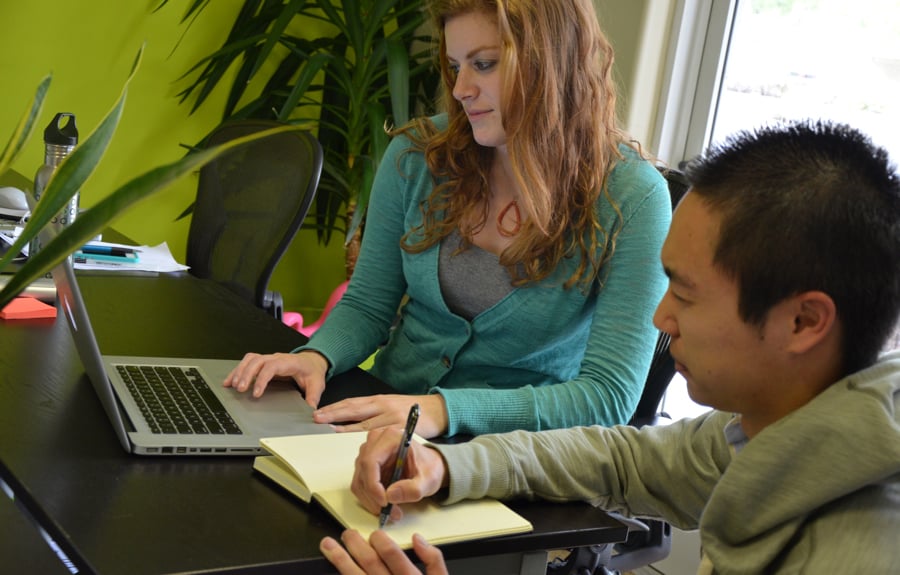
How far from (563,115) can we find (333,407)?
624mm

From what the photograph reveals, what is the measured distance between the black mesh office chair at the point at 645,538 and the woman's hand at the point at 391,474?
53cm

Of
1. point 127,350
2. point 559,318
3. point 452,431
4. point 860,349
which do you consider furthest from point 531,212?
point 860,349

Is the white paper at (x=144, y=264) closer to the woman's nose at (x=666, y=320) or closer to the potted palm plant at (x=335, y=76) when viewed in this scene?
the potted palm plant at (x=335, y=76)

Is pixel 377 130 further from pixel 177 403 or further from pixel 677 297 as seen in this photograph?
pixel 677 297

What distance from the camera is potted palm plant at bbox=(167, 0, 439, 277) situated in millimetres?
3240

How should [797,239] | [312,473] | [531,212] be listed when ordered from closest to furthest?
[797,239]
[312,473]
[531,212]

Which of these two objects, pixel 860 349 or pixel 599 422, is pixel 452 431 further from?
pixel 860 349

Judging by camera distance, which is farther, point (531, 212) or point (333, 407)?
point (531, 212)

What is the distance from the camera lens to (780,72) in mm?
2598

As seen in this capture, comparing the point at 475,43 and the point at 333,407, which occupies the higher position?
the point at 475,43

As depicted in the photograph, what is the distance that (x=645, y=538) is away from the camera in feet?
5.64

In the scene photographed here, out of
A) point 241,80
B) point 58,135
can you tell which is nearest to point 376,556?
point 58,135

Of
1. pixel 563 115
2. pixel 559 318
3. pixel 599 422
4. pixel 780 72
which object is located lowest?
pixel 599 422

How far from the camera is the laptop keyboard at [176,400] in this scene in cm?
117
